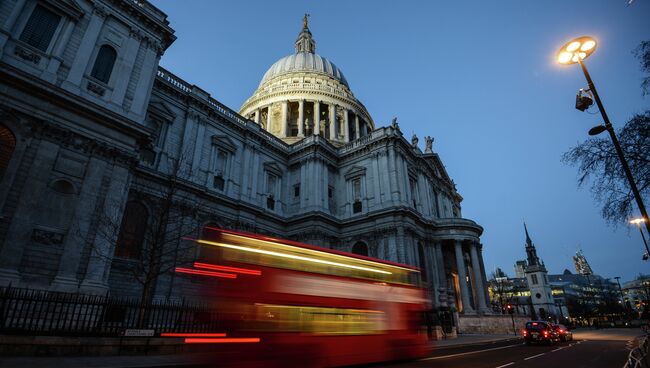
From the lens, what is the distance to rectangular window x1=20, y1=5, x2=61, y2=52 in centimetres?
1680

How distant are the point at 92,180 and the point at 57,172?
1466mm

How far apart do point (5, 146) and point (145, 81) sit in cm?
842

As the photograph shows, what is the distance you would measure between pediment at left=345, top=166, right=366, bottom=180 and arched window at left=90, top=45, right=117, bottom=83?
22.9m

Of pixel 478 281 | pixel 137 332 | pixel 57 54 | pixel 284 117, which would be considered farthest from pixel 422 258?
pixel 57 54

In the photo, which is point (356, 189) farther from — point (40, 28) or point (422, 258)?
point (40, 28)

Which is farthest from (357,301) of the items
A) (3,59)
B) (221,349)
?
(3,59)

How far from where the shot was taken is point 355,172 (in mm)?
34531

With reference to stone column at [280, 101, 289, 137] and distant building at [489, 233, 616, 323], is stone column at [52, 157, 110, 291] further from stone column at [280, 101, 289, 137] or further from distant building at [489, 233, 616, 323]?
distant building at [489, 233, 616, 323]

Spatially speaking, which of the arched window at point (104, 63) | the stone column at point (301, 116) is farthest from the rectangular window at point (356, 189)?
the arched window at point (104, 63)

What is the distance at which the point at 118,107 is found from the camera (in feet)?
62.1

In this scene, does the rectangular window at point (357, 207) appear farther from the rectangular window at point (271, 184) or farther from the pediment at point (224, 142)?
the pediment at point (224, 142)

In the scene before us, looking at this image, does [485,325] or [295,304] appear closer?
[295,304]

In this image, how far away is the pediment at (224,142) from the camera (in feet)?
93.7

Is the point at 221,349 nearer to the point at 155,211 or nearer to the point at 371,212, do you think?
the point at 155,211
